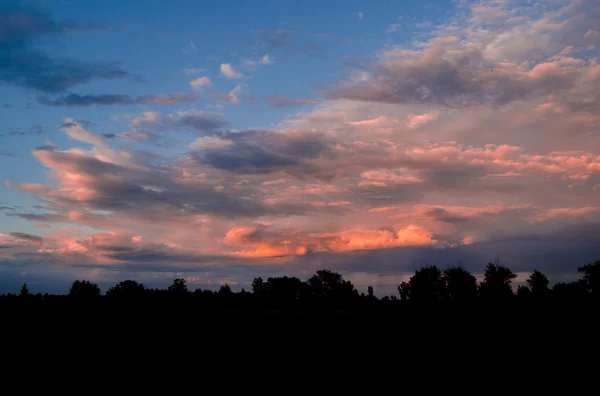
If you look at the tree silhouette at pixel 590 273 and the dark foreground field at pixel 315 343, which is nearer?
the dark foreground field at pixel 315 343

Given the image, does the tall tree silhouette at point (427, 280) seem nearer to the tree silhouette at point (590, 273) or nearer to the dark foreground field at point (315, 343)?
the tree silhouette at point (590, 273)

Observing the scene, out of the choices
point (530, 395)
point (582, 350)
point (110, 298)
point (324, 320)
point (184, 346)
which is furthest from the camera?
point (110, 298)

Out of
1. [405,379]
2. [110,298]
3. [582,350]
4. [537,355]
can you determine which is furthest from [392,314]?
[110,298]

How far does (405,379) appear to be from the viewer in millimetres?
12445

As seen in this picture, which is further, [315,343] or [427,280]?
[427,280]

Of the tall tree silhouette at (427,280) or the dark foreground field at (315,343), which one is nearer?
the dark foreground field at (315,343)

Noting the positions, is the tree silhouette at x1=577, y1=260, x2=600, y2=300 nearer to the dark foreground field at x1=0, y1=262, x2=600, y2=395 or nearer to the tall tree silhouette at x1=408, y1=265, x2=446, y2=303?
the tall tree silhouette at x1=408, y1=265, x2=446, y2=303

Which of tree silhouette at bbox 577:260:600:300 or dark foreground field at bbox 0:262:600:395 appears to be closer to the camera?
dark foreground field at bbox 0:262:600:395

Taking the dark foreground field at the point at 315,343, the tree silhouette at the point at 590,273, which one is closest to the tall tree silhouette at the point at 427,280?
the tree silhouette at the point at 590,273

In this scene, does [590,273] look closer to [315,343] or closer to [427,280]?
[427,280]

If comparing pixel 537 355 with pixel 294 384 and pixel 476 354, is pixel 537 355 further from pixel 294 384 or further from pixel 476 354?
pixel 294 384

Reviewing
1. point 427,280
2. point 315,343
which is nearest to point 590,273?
point 427,280

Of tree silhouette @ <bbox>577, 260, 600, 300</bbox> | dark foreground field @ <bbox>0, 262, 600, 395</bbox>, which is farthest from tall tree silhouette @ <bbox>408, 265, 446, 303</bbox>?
dark foreground field @ <bbox>0, 262, 600, 395</bbox>

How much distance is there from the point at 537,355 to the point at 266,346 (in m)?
8.24
